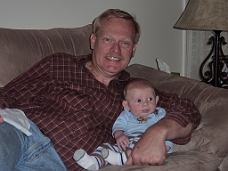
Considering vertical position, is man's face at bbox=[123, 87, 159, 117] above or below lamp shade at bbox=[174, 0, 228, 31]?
below

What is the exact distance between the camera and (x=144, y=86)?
158 centimetres

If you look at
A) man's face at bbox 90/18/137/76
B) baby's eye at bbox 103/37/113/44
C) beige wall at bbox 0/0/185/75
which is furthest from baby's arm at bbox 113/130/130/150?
beige wall at bbox 0/0/185/75

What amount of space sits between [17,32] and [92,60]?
1.24 feet

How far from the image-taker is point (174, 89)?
1.85 metres

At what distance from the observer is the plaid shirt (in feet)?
4.87

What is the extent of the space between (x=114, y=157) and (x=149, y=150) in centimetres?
14

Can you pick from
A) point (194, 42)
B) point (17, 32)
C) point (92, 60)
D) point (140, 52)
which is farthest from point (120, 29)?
point (194, 42)

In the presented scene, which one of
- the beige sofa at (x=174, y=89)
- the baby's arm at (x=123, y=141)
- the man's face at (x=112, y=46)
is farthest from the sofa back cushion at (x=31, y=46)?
the baby's arm at (x=123, y=141)

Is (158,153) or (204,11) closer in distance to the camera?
(158,153)

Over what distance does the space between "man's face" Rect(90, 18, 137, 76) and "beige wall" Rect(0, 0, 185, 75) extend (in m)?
0.47

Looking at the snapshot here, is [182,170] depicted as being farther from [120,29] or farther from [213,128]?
[120,29]

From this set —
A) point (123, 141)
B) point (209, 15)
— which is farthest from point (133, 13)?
point (123, 141)

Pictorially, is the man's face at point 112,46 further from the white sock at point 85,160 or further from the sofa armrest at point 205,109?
the white sock at point 85,160

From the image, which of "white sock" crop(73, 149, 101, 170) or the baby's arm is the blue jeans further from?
the baby's arm
